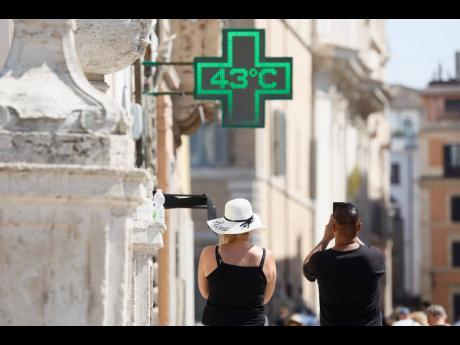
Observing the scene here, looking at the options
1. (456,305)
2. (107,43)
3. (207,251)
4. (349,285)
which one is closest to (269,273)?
(207,251)

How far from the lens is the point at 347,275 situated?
8.38 metres

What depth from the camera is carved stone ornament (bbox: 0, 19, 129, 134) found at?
5680 millimetres

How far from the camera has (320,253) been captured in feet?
27.8

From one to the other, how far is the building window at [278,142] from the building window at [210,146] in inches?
51.0

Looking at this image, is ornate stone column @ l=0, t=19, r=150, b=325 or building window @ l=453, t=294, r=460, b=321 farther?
building window @ l=453, t=294, r=460, b=321

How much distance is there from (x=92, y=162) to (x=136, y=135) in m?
10.4

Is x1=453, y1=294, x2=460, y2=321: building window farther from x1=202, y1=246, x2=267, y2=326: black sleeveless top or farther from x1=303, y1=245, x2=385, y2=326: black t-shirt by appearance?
x1=202, y1=246, x2=267, y2=326: black sleeveless top


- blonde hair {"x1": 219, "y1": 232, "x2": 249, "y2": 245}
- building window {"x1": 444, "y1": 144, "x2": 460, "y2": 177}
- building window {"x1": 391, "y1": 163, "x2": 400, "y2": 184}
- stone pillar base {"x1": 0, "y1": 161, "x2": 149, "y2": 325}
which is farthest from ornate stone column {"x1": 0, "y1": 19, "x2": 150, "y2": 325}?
building window {"x1": 391, "y1": 163, "x2": 400, "y2": 184}

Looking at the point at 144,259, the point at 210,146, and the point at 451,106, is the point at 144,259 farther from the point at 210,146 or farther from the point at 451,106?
the point at 451,106

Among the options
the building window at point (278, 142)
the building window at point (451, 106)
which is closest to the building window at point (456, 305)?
the building window at point (451, 106)

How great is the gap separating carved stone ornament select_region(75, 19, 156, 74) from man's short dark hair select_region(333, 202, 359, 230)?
124 cm
